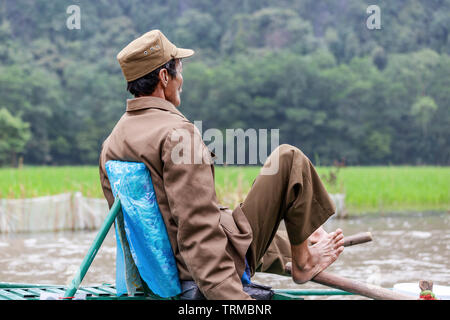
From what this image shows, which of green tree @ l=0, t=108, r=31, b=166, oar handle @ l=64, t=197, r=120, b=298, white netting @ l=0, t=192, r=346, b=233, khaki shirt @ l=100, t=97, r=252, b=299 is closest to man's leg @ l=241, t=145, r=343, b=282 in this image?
khaki shirt @ l=100, t=97, r=252, b=299

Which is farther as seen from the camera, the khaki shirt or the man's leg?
the man's leg

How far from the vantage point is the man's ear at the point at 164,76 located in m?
1.74

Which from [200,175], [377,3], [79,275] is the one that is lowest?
[79,275]

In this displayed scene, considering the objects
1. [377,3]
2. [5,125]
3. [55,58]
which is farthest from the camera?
[377,3]

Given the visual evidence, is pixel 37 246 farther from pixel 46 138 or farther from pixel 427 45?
pixel 427 45

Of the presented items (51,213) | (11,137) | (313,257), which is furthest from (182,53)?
(11,137)

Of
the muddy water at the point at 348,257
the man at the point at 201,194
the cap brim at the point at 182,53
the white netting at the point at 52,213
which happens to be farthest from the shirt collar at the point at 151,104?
the white netting at the point at 52,213

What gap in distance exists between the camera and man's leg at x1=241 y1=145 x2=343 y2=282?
169cm

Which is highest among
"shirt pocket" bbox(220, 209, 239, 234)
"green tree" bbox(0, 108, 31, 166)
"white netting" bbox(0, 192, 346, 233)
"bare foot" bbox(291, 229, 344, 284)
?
"shirt pocket" bbox(220, 209, 239, 234)

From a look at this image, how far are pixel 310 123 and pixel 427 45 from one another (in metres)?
7.64

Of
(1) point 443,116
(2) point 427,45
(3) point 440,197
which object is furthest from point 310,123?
(3) point 440,197

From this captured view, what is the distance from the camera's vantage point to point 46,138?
25.2 meters

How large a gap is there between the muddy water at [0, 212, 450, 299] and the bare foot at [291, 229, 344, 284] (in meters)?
1.47

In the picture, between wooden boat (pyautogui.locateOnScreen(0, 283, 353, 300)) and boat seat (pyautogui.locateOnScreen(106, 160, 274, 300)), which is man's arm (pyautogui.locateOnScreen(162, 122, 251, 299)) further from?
wooden boat (pyautogui.locateOnScreen(0, 283, 353, 300))
